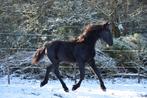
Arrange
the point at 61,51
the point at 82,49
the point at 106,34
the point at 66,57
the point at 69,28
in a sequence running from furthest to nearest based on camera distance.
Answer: the point at 69,28, the point at 61,51, the point at 66,57, the point at 82,49, the point at 106,34

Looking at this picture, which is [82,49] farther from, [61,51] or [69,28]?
[69,28]

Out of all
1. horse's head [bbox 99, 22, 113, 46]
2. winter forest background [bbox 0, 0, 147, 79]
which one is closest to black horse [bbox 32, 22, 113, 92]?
horse's head [bbox 99, 22, 113, 46]

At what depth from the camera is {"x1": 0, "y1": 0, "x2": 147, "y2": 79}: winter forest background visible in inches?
616

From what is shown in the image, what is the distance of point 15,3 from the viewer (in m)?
19.1

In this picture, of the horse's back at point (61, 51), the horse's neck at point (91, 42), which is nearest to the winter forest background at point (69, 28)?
the horse's back at point (61, 51)

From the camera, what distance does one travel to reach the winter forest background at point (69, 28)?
51.3 ft

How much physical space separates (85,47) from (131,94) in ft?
8.58

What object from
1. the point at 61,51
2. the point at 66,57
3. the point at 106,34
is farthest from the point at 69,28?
the point at 106,34

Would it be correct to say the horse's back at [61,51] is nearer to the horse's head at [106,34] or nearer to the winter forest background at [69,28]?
the horse's head at [106,34]

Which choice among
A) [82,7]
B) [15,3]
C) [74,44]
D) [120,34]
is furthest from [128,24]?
[74,44]

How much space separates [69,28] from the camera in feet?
57.7

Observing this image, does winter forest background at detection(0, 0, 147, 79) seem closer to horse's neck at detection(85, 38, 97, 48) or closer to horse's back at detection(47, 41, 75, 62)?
horse's back at detection(47, 41, 75, 62)

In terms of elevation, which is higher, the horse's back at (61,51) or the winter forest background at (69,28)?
the horse's back at (61,51)

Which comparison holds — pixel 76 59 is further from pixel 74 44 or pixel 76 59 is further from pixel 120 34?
pixel 120 34
